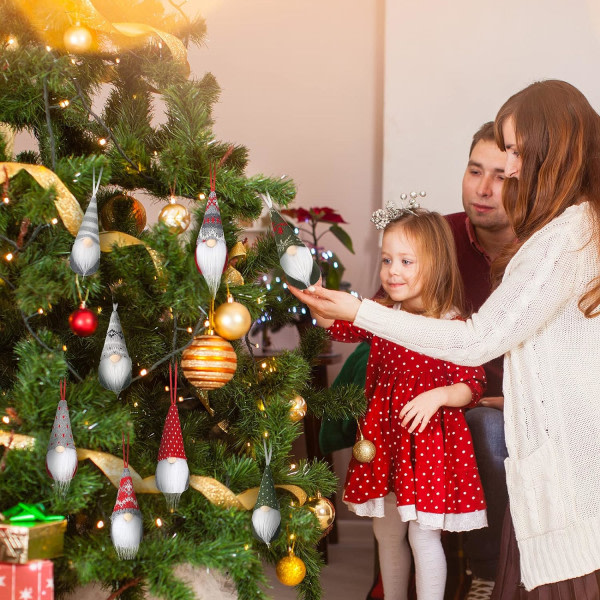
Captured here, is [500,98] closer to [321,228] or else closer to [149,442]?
[321,228]

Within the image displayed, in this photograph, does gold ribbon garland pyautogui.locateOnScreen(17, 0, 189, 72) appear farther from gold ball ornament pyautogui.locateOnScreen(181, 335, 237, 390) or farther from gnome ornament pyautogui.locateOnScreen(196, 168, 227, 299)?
gold ball ornament pyautogui.locateOnScreen(181, 335, 237, 390)

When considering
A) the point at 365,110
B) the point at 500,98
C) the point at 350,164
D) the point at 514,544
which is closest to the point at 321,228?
the point at 350,164

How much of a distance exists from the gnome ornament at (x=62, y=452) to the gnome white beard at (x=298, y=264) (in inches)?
13.0

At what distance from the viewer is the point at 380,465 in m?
1.51

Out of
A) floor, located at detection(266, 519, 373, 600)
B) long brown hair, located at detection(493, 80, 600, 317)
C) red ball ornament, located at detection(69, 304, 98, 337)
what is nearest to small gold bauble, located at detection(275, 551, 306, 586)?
red ball ornament, located at detection(69, 304, 98, 337)

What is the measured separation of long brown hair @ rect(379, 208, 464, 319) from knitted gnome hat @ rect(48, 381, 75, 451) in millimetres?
909

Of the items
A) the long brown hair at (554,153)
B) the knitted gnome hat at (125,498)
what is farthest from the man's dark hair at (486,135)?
the knitted gnome hat at (125,498)

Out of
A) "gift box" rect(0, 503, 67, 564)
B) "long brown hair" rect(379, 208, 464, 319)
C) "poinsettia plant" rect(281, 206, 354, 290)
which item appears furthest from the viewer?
"poinsettia plant" rect(281, 206, 354, 290)

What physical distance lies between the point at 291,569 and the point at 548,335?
0.54m

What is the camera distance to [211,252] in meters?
0.87

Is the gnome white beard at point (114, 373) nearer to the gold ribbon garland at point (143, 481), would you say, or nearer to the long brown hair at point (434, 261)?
the gold ribbon garland at point (143, 481)

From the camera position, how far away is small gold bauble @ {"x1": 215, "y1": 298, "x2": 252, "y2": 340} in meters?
0.90

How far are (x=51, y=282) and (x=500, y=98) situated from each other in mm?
1891

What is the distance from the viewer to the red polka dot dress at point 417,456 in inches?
57.2
